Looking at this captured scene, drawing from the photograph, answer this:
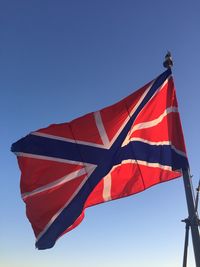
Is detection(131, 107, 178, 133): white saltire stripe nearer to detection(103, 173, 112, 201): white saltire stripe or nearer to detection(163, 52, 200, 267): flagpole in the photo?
detection(103, 173, 112, 201): white saltire stripe

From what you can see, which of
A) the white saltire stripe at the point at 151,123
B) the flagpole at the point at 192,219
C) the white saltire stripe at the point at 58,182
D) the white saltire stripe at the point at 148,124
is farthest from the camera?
the white saltire stripe at the point at 151,123

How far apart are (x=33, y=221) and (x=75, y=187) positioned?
1508mm

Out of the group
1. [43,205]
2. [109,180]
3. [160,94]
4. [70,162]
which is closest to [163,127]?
[160,94]

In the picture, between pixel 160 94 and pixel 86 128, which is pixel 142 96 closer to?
pixel 160 94

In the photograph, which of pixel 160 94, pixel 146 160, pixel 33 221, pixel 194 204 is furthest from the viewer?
pixel 160 94

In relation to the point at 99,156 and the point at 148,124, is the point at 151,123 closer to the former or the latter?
the point at 148,124

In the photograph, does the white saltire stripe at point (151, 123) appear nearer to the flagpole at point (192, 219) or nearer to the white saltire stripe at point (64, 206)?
the white saltire stripe at point (64, 206)

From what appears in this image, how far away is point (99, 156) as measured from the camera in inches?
452

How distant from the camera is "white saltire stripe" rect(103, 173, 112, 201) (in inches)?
439

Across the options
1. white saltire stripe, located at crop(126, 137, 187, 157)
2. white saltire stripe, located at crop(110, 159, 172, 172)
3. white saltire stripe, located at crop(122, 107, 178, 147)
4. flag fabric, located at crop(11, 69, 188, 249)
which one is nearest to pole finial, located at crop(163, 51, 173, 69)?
flag fabric, located at crop(11, 69, 188, 249)

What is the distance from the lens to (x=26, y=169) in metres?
11.5

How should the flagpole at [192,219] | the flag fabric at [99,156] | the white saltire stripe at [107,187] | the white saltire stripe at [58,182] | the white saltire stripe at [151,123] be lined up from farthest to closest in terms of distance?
the white saltire stripe at [151,123], the white saltire stripe at [107,187], the white saltire stripe at [58,182], the flag fabric at [99,156], the flagpole at [192,219]

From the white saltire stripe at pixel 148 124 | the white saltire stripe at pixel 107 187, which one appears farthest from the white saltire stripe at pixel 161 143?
the white saltire stripe at pixel 107 187

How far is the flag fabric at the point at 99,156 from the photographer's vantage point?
10.8 meters
